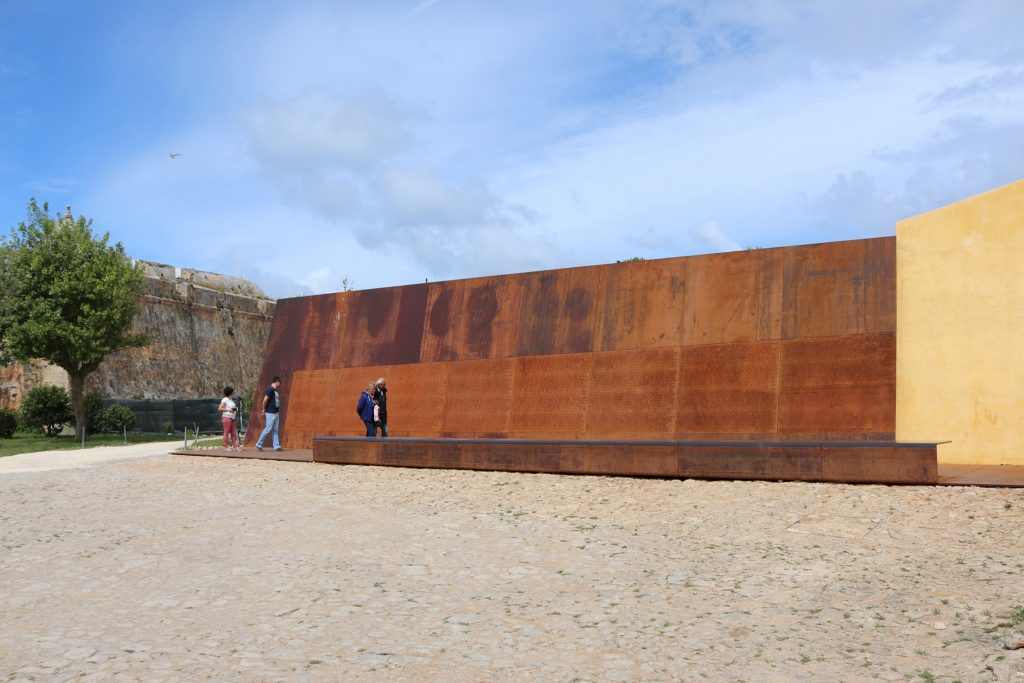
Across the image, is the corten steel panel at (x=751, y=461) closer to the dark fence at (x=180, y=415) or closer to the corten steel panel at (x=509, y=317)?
the corten steel panel at (x=509, y=317)

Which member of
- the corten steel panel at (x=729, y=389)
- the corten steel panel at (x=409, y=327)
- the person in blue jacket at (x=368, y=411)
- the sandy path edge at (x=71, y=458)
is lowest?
the sandy path edge at (x=71, y=458)

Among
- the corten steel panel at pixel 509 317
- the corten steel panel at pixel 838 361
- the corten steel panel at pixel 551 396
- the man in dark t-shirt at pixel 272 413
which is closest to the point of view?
the corten steel panel at pixel 838 361

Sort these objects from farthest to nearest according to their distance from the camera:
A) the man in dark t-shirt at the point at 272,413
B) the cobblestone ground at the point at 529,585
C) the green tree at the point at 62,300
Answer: the green tree at the point at 62,300
the man in dark t-shirt at the point at 272,413
the cobblestone ground at the point at 529,585

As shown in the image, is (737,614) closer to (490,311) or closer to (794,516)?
(794,516)

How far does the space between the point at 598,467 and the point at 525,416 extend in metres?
2.45

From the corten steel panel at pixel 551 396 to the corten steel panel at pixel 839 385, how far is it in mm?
2856

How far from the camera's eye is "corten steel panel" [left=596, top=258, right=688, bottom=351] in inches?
500

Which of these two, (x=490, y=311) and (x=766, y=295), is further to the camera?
(x=490, y=311)

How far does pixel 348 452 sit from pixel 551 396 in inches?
124

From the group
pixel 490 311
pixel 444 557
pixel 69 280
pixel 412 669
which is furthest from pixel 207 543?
pixel 69 280

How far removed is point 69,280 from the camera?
2662cm

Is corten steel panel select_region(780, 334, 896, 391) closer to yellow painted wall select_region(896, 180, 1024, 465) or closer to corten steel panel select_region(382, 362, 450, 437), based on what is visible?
yellow painted wall select_region(896, 180, 1024, 465)

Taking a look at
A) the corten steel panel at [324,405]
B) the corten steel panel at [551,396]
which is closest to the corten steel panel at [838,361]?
the corten steel panel at [551,396]

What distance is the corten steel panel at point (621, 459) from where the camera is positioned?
35.3 ft
